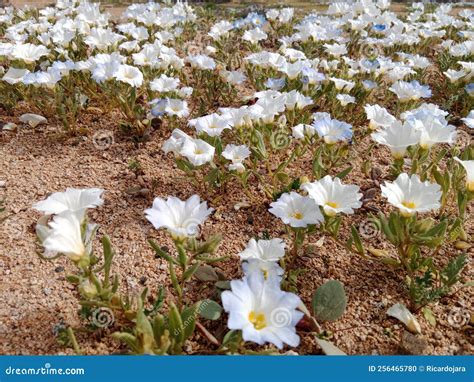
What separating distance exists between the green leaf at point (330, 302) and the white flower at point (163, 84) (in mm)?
1893

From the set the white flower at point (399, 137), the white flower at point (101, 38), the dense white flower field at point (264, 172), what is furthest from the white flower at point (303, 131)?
the white flower at point (101, 38)

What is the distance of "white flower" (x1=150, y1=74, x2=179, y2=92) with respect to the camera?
327cm

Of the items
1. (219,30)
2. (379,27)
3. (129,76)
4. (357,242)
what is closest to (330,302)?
(357,242)

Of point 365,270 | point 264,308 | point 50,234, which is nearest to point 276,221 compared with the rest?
point 365,270

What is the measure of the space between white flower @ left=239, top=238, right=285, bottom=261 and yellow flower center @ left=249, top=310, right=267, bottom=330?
375mm

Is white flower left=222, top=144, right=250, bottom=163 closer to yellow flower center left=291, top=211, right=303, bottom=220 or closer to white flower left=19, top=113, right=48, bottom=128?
yellow flower center left=291, top=211, right=303, bottom=220

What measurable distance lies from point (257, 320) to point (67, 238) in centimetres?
72

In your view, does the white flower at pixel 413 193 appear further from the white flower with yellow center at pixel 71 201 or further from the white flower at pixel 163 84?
the white flower at pixel 163 84

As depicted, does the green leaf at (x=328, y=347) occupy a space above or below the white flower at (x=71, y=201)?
below

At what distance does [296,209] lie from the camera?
210 cm

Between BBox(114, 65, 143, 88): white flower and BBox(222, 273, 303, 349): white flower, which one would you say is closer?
BBox(222, 273, 303, 349): white flower

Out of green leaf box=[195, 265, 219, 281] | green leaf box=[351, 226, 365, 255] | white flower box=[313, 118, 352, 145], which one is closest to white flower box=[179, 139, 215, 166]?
green leaf box=[195, 265, 219, 281]

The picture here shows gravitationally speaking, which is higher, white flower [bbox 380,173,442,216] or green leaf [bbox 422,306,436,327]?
white flower [bbox 380,173,442,216]

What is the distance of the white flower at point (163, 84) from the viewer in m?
3.27
